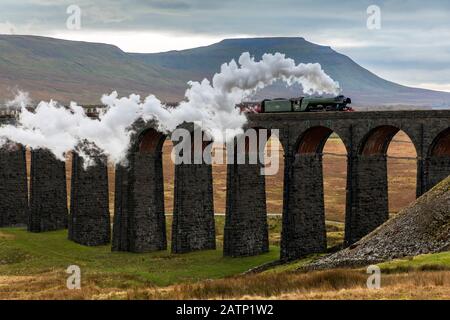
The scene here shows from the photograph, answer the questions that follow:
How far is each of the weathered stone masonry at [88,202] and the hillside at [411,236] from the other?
2849 centimetres

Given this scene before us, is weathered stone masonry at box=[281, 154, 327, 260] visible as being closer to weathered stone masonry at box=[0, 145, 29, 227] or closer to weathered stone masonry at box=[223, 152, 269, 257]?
weathered stone masonry at box=[223, 152, 269, 257]

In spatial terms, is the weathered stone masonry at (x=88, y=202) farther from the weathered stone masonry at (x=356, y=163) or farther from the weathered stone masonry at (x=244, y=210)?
the weathered stone masonry at (x=356, y=163)

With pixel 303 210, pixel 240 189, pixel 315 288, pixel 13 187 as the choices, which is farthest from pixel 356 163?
pixel 13 187

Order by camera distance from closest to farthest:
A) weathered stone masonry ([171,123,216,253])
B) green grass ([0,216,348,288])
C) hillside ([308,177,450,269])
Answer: hillside ([308,177,450,269]) → green grass ([0,216,348,288]) → weathered stone masonry ([171,123,216,253])

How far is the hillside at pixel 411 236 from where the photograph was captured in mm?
36250

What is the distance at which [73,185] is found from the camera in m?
62.7

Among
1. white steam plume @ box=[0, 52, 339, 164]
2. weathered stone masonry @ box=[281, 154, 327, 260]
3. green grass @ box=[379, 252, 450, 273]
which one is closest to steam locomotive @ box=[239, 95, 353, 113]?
white steam plume @ box=[0, 52, 339, 164]

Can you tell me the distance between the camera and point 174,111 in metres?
54.9

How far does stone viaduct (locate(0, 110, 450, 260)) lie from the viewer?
46.3 metres

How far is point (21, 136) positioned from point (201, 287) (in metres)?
41.8

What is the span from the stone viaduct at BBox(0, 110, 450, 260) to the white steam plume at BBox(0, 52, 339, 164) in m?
1.39
